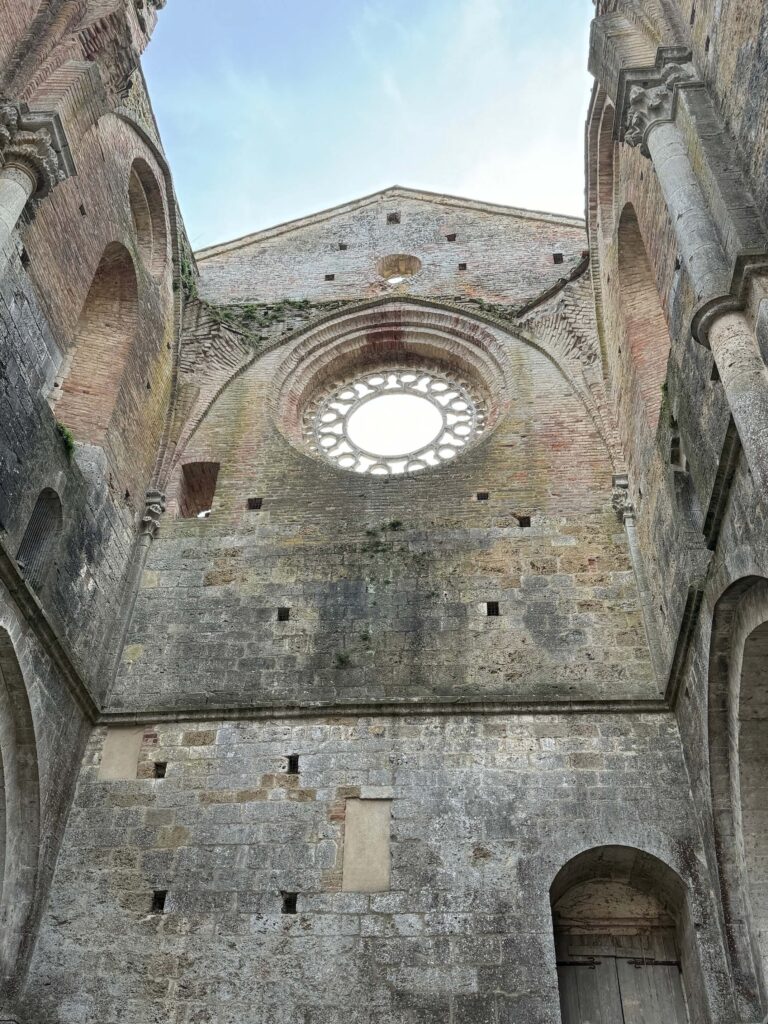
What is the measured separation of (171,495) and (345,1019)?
17.4ft

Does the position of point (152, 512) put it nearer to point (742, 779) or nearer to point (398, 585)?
point (398, 585)

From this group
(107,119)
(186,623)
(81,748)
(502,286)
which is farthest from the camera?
(502,286)

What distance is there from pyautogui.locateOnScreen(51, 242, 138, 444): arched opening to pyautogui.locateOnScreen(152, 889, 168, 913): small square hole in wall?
3997mm

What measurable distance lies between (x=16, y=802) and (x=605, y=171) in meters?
8.52

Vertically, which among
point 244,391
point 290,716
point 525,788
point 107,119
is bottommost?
point 525,788

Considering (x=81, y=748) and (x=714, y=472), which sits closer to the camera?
(x=714, y=472)

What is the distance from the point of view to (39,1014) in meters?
6.09

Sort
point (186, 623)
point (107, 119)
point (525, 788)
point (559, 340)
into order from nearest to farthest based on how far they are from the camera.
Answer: point (525, 788)
point (186, 623)
point (107, 119)
point (559, 340)

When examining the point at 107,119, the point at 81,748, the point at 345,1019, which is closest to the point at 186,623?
the point at 81,748

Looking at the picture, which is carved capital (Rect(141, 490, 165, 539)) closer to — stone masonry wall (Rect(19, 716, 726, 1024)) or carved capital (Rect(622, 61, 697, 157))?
stone masonry wall (Rect(19, 716, 726, 1024))

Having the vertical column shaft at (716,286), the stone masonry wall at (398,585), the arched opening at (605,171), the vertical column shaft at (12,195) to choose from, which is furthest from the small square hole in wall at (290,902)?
the arched opening at (605,171)

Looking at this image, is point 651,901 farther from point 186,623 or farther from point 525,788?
point 186,623

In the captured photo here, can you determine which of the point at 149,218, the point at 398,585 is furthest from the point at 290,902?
the point at 149,218

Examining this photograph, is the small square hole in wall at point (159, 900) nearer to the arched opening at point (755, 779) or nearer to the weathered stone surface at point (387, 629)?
the weathered stone surface at point (387, 629)
